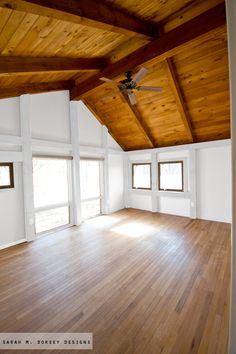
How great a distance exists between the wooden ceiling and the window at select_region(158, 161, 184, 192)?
3.11ft

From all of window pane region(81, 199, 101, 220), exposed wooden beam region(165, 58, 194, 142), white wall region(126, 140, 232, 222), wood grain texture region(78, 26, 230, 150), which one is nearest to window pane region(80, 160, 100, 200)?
window pane region(81, 199, 101, 220)

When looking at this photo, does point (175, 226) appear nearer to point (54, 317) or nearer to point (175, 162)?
point (175, 162)

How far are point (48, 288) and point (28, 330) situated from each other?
641 millimetres

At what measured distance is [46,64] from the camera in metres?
3.20

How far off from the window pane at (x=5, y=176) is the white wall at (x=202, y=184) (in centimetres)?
443

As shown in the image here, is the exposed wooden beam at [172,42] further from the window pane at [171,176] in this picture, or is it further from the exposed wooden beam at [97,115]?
the window pane at [171,176]

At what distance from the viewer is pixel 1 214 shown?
3.69 meters

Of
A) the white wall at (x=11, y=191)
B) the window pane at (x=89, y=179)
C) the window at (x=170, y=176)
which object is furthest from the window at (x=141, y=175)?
the white wall at (x=11, y=191)

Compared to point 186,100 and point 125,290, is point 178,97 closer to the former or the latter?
point 186,100

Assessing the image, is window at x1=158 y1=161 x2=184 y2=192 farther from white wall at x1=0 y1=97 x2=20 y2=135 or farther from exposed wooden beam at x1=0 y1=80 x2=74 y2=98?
white wall at x1=0 y1=97 x2=20 y2=135

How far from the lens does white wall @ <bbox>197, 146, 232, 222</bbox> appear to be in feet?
16.5

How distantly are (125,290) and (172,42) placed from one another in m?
3.86

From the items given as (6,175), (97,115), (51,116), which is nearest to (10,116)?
(51,116)

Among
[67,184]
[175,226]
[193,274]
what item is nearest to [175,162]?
[175,226]
